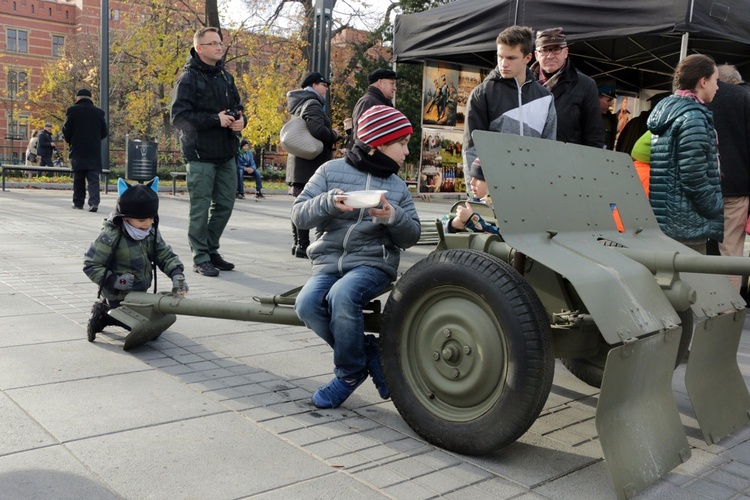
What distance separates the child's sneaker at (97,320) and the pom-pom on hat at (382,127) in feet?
6.23

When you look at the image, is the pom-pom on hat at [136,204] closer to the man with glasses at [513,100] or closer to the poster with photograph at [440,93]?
the man with glasses at [513,100]

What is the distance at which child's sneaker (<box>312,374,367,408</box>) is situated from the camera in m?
3.36

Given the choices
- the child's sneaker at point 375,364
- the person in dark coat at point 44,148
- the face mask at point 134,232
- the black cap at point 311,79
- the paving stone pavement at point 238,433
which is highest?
the black cap at point 311,79

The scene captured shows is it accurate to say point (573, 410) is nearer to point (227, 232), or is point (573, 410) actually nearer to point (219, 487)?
point (219, 487)

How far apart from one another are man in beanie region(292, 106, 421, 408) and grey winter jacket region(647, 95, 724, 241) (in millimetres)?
2173

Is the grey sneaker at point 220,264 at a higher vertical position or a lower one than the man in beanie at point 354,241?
lower

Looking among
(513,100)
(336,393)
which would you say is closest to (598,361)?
(336,393)

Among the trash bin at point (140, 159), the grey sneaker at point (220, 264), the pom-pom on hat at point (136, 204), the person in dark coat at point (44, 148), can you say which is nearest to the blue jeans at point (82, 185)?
the trash bin at point (140, 159)

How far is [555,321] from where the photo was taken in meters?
3.05

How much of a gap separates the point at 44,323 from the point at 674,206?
4077 millimetres

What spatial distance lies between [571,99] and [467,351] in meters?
2.50

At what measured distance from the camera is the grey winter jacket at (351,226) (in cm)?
Result: 344

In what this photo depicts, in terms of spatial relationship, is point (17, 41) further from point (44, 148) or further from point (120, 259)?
point (120, 259)

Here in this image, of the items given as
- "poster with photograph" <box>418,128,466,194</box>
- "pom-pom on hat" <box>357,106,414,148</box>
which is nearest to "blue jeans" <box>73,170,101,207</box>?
"poster with photograph" <box>418,128,466,194</box>
